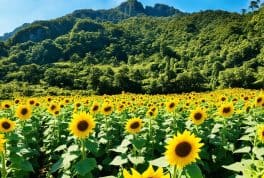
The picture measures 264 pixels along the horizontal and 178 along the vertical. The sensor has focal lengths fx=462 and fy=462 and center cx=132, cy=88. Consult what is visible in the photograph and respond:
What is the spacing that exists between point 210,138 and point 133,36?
187m

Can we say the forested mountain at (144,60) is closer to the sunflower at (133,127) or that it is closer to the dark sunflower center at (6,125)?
the dark sunflower center at (6,125)

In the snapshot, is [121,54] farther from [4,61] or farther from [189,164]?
[189,164]

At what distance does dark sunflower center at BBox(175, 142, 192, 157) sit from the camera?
5.32 m

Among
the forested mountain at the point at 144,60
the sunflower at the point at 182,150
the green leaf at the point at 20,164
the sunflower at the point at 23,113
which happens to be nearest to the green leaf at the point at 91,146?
the green leaf at the point at 20,164

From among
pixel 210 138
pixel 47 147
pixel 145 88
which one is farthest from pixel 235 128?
pixel 145 88

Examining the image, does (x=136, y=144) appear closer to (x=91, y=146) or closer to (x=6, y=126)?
(x=91, y=146)

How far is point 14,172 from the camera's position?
9.31 m

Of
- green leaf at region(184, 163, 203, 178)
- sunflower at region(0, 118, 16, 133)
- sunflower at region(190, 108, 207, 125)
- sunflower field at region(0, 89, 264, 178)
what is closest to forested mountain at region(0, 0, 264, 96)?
sunflower field at region(0, 89, 264, 178)

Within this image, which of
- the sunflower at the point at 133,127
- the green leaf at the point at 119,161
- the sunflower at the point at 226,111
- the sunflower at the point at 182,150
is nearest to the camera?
the sunflower at the point at 182,150

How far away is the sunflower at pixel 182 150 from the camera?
17.4 ft

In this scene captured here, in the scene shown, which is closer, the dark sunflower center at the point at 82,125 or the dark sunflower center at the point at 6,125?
the dark sunflower center at the point at 82,125

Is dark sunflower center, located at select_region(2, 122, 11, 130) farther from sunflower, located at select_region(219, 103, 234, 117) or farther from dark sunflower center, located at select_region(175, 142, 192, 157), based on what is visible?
dark sunflower center, located at select_region(175, 142, 192, 157)

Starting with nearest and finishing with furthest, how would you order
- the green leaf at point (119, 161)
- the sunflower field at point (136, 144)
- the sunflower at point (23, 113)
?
the sunflower field at point (136, 144), the green leaf at point (119, 161), the sunflower at point (23, 113)

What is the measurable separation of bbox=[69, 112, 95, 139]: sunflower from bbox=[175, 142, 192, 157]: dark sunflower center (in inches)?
125
